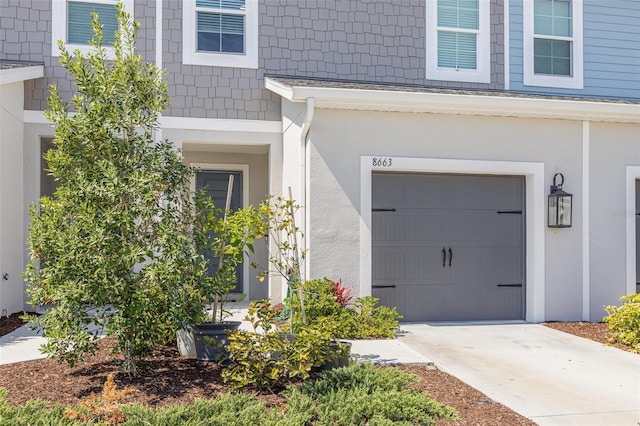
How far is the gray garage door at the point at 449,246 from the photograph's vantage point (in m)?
8.06

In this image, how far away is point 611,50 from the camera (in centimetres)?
1015

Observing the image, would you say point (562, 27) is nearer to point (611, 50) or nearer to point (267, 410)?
point (611, 50)

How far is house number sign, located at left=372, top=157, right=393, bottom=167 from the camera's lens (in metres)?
7.85

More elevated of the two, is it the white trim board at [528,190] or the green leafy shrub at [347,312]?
the white trim board at [528,190]

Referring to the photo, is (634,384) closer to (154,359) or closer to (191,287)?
(191,287)

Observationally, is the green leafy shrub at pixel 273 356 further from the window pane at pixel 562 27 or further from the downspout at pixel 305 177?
the window pane at pixel 562 27

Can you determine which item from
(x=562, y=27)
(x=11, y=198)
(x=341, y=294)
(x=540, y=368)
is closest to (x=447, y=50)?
(x=562, y=27)

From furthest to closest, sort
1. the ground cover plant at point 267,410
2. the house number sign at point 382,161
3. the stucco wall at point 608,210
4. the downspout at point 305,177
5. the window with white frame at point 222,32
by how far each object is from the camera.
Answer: the window with white frame at point 222,32 → the stucco wall at point 608,210 → the house number sign at point 382,161 → the downspout at point 305,177 → the ground cover plant at point 267,410

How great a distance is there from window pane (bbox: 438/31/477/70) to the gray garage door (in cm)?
236

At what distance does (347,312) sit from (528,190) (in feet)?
11.2

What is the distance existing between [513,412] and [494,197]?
4.57 metres

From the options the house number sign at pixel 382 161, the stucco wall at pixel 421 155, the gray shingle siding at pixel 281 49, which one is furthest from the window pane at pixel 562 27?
the house number sign at pixel 382 161

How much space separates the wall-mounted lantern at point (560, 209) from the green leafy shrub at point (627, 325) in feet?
4.60

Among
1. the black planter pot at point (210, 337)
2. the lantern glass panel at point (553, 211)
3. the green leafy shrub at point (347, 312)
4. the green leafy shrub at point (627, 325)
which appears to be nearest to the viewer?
the black planter pot at point (210, 337)
